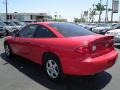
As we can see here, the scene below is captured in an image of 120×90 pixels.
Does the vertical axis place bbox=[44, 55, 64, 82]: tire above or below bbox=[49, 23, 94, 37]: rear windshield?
below

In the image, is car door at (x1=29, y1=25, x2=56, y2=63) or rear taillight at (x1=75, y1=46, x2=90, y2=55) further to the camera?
car door at (x1=29, y1=25, x2=56, y2=63)

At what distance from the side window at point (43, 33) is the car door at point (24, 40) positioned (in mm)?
249

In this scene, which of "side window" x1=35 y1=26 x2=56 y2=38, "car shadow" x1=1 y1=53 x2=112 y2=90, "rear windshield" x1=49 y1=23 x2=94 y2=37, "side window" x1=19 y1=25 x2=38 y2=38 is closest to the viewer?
"car shadow" x1=1 y1=53 x2=112 y2=90

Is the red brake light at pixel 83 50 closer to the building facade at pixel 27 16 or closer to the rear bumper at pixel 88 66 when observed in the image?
the rear bumper at pixel 88 66

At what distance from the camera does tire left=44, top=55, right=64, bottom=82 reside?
5.82 meters

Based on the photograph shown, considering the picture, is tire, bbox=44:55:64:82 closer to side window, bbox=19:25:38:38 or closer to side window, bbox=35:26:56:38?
side window, bbox=35:26:56:38

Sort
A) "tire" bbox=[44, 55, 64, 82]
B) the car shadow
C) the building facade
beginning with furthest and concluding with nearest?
the building facade → "tire" bbox=[44, 55, 64, 82] → the car shadow

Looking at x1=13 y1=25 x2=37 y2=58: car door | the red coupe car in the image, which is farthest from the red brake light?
x1=13 y1=25 x2=37 y2=58: car door

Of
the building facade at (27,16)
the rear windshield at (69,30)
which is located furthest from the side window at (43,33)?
the building facade at (27,16)

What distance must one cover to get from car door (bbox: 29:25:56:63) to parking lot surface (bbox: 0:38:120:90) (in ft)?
1.83

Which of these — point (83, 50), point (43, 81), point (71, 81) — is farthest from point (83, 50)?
point (43, 81)

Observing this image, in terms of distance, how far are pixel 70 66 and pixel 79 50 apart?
466mm

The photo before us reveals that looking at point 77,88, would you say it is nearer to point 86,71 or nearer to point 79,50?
point 86,71

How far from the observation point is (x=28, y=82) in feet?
19.7
